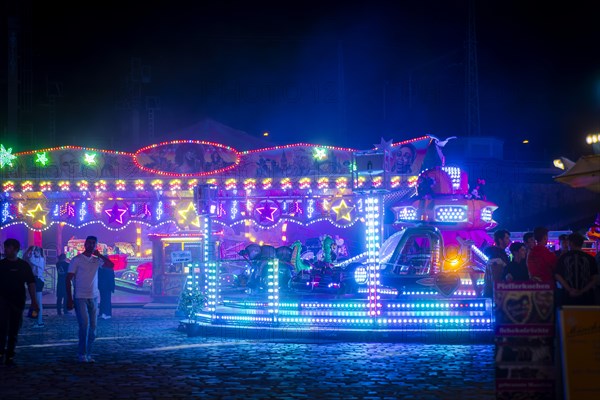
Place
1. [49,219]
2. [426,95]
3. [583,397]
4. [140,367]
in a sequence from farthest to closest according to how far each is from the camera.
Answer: [426,95] → [49,219] → [140,367] → [583,397]

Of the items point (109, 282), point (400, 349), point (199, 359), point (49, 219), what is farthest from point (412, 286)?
point (49, 219)

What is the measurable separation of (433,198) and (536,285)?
1014 cm

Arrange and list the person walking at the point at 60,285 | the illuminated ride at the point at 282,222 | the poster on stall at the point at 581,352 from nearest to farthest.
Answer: the poster on stall at the point at 581,352
the illuminated ride at the point at 282,222
the person walking at the point at 60,285

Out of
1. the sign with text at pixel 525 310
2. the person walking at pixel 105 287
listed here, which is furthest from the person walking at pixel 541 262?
the person walking at pixel 105 287

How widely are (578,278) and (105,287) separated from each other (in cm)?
1347

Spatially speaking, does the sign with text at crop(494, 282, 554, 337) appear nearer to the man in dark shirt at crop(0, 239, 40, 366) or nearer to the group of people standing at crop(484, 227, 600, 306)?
the group of people standing at crop(484, 227, 600, 306)

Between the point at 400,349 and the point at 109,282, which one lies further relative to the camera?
the point at 109,282

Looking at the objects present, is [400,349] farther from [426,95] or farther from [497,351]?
[426,95]

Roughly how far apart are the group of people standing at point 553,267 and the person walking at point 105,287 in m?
9.85

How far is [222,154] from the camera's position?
2430cm

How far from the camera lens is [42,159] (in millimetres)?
24625

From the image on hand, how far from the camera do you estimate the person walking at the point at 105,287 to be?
20.1m

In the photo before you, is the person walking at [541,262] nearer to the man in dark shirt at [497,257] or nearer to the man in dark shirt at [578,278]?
the man in dark shirt at [578,278]

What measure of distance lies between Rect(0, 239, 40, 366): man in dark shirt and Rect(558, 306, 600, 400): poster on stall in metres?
7.45
